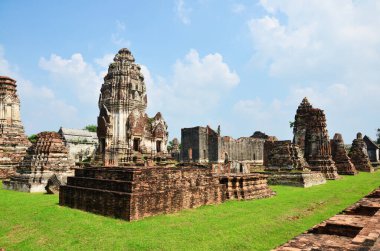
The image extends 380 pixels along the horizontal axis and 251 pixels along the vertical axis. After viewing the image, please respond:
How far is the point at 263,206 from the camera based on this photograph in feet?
34.8

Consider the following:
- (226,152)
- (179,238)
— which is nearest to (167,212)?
(179,238)

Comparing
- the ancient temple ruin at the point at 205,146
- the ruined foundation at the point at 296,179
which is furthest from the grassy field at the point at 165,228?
the ancient temple ruin at the point at 205,146

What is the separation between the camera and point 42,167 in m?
17.3

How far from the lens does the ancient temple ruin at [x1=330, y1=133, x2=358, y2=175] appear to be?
28.5 meters

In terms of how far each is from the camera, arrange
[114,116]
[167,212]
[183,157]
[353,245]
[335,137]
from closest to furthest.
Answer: [353,245]
[167,212]
[114,116]
[335,137]
[183,157]

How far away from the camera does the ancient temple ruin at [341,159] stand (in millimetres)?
28531

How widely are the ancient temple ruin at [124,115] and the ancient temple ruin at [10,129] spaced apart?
6.42 meters

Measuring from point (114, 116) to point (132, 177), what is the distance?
2013cm

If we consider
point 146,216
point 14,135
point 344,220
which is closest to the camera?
point 344,220

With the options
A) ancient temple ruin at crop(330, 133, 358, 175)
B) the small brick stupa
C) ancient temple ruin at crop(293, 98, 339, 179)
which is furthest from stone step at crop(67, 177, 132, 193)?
ancient temple ruin at crop(330, 133, 358, 175)

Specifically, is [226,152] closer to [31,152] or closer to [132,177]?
[31,152]

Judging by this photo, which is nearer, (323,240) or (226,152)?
(323,240)

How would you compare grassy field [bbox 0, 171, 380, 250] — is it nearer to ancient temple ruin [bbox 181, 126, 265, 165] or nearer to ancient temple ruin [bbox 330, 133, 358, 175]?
ancient temple ruin [bbox 330, 133, 358, 175]

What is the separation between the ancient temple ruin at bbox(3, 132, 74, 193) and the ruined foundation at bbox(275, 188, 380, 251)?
45.2 ft
